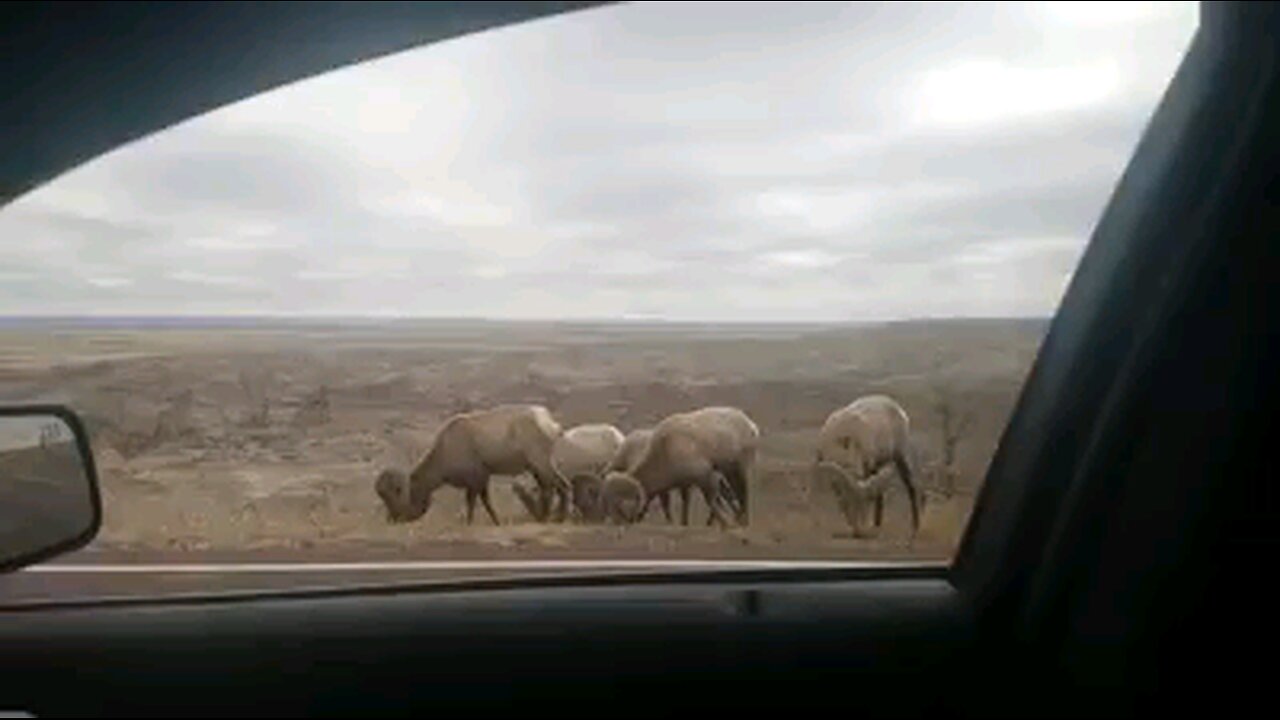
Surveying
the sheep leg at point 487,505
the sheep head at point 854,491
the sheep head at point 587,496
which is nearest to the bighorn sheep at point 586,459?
the sheep head at point 587,496

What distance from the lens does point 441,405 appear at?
339 cm

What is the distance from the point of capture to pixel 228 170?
299 centimetres

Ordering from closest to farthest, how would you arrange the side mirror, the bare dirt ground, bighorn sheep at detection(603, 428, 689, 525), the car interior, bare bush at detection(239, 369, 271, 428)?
1. the car interior
2. the side mirror
3. the bare dirt ground
4. bare bush at detection(239, 369, 271, 428)
5. bighorn sheep at detection(603, 428, 689, 525)

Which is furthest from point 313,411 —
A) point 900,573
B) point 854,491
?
point 900,573

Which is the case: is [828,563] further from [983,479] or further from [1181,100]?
[1181,100]

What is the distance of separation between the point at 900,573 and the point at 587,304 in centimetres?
77

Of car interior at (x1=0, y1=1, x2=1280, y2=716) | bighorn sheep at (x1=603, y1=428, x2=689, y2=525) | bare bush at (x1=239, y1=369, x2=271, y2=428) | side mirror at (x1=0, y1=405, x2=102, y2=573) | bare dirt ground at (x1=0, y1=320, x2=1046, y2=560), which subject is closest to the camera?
car interior at (x1=0, y1=1, x2=1280, y2=716)

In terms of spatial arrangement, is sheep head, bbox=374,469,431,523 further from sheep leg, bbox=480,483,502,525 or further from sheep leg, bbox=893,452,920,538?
sheep leg, bbox=893,452,920,538

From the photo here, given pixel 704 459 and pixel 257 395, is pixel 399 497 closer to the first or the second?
pixel 257 395

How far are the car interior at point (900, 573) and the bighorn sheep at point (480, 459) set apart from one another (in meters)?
0.19

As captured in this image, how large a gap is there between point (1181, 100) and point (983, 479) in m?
0.85

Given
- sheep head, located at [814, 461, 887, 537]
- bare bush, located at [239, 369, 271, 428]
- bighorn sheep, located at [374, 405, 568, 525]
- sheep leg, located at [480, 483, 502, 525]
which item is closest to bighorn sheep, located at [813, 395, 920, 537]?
sheep head, located at [814, 461, 887, 537]

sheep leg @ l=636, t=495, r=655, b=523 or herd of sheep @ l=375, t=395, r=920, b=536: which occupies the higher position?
herd of sheep @ l=375, t=395, r=920, b=536

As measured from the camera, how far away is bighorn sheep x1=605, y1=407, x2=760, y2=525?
341cm
